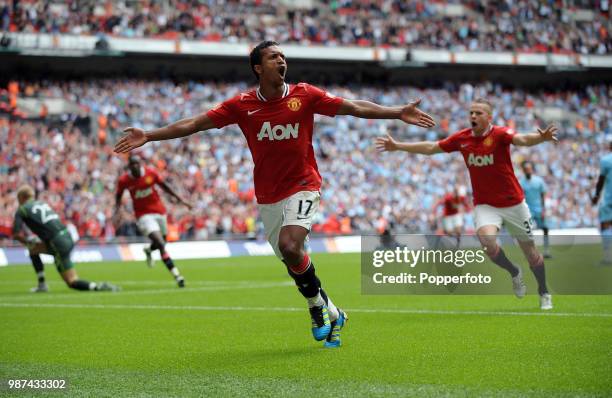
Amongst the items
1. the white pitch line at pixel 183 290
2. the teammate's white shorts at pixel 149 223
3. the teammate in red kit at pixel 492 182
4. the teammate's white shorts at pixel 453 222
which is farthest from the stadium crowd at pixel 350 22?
the teammate in red kit at pixel 492 182

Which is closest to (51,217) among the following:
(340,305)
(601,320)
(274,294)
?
(274,294)

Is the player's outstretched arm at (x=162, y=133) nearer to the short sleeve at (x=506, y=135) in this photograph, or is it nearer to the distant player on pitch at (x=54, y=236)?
the short sleeve at (x=506, y=135)

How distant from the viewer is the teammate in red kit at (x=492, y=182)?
1200 cm

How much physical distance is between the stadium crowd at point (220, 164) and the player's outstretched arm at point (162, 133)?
2240 centimetres

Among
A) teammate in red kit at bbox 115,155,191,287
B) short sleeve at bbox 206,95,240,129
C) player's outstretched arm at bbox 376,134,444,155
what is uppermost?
short sleeve at bbox 206,95,240,129

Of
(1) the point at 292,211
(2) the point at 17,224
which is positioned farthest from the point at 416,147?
(2) the point at 17,224

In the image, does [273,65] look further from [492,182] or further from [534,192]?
[534,192]

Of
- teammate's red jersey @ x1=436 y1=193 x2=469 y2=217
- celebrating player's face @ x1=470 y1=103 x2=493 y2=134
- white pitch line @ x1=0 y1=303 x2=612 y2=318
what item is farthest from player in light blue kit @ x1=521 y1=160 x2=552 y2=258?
white pitch line @ x1=0 y1=303 x2=612 y2=318

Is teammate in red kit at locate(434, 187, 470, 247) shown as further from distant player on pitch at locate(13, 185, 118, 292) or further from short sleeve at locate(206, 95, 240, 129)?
short sleeve at locate(206, 95, 240, 129)

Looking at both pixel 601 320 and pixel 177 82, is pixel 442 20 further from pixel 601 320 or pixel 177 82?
pixel 601 320

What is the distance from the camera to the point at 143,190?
1912cm

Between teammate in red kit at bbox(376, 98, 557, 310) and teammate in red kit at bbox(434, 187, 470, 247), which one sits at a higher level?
teammate in red kit at bbox(376, 98, 557, 310)

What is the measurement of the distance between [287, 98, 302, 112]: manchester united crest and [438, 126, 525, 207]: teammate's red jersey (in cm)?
393

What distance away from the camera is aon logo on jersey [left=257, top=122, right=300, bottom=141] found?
8781 mm
